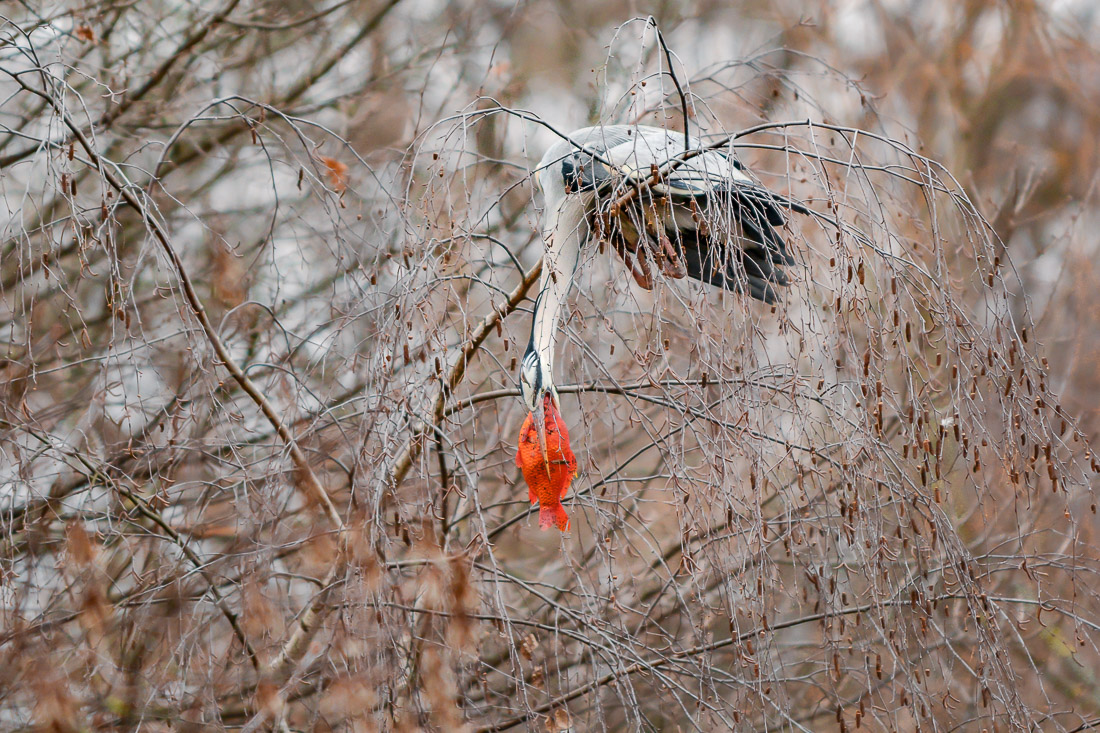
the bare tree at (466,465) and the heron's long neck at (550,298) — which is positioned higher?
the heron's long neck at (550,298)

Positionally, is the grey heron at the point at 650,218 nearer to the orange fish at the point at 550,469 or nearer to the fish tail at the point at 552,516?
the orange fish at the point at 550,469

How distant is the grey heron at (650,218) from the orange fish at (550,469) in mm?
95

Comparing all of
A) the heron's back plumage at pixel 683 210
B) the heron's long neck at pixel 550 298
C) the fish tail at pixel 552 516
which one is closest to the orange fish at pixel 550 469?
the fish tail at pixel 552 516

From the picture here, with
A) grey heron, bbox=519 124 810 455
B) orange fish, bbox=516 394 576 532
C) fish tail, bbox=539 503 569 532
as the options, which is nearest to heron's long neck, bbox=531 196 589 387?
grey heron, bbox=519 124 810 455

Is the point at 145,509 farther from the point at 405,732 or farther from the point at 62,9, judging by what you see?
the point at 62,9

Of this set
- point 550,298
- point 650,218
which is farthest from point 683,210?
point 550,298

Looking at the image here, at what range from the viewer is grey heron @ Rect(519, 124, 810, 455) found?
1918mm

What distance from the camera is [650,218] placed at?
2.56 meters

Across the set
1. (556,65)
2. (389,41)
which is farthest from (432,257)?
(556,65)

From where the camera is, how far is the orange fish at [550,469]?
6.98 ft

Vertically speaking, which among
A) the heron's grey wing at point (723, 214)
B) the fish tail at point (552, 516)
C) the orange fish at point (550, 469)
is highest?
the heron's grey wing at point (723, 214)

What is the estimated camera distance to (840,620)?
186 centimetres

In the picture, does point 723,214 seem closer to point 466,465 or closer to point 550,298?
point 550,298

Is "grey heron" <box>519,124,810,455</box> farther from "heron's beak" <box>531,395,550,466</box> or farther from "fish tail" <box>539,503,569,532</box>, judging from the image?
"fish tail" <box>539,503,569,532</box>
